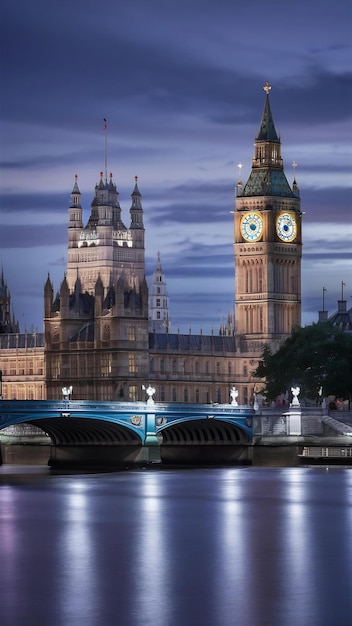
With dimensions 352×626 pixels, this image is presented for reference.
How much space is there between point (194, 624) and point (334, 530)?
71.1 ft

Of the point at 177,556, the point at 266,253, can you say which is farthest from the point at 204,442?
the point at 177,556

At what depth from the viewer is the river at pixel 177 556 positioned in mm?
42719

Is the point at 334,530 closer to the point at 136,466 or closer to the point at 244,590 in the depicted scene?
the point at 244,590

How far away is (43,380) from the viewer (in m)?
188

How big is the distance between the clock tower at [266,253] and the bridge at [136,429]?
56.3 metres

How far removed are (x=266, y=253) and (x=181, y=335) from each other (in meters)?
13.9

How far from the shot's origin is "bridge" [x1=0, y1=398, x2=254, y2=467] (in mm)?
116312

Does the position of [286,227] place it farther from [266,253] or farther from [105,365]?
[105,365]

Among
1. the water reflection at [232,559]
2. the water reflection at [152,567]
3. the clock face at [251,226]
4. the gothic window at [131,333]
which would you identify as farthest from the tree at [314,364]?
the water reflection at [152,567]

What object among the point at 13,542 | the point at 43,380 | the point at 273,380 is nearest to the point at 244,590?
the point at 13,542

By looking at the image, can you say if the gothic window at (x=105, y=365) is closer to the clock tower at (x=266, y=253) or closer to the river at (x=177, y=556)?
the clock tower at (x=266, y=253)

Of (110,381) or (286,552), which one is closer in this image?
(286,552)

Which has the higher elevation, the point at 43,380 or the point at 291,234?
the point at 291,234

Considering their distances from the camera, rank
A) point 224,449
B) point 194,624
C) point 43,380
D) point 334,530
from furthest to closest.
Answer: point 43,380 → point 224,449 → point 334,530 → point 194,624
